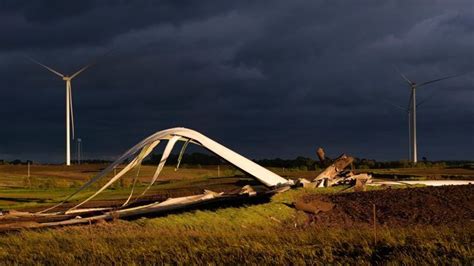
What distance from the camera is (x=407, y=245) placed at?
14.9 m

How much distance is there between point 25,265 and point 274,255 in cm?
531

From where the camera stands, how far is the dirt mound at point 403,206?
2284cm

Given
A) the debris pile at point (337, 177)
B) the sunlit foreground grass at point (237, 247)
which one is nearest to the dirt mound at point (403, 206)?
the debris pile at point (337, 177)

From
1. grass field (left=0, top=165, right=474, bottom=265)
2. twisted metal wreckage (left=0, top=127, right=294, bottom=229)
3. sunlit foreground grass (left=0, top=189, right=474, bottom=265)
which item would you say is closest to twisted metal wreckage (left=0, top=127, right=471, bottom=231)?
twisted metal wreckage (left=0, top=127, right=294, bottom=229)

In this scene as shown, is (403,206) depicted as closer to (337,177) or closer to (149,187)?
(337,177)

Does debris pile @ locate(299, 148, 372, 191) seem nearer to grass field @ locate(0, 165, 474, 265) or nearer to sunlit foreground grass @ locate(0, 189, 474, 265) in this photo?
grass field @ locate(0, 165, 474, 265)

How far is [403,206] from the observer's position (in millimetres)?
24656

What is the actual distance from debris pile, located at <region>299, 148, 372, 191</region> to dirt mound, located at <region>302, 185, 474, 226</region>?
1653 millimetres

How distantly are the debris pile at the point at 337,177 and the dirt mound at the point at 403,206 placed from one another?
165 cm

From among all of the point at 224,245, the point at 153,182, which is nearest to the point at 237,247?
the point at 224,245

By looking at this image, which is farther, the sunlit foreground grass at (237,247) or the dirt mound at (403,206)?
the dirt mound at (403,206)

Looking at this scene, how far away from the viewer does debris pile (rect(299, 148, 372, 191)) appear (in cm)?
2797

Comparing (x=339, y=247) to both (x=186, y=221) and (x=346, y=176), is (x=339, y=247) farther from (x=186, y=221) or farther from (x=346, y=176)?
(x=346, y=176)

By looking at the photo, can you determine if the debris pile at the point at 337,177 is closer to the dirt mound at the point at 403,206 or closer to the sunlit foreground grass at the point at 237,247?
the dirt mound at the point at 403,206
